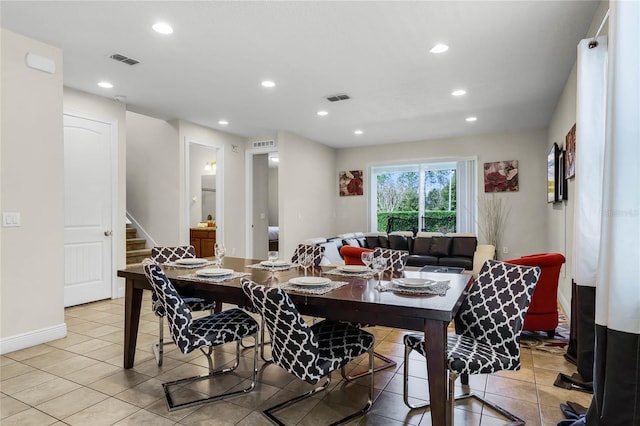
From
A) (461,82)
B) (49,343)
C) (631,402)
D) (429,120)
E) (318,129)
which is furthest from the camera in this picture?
(318,129)

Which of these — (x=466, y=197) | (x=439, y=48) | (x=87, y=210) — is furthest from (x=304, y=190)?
(x=439, y=48)

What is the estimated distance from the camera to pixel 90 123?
14.6 feet

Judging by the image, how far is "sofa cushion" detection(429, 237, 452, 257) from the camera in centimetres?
618

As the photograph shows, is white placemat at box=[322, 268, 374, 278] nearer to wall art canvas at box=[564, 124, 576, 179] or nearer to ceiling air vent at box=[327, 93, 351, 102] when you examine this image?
wall art canvas at box=[564, 124, 576, 179]

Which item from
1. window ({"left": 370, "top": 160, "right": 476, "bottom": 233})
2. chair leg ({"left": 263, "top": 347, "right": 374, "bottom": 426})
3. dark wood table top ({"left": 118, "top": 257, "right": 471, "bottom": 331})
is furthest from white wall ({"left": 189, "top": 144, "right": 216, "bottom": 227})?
chair leg ({"left": 263, "top": 347, "right": 374, "bottom": 426})

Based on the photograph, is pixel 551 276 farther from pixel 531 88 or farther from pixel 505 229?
pixel 505 229

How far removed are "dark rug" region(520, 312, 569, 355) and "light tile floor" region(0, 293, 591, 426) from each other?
0.12 meters

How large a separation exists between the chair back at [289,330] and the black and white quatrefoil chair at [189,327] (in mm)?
520

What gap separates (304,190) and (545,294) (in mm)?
4529

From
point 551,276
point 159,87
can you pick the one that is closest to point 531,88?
point 551,276

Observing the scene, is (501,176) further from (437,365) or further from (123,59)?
(123,59)

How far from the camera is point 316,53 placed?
3281 mm

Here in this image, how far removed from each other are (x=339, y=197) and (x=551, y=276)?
5.37m

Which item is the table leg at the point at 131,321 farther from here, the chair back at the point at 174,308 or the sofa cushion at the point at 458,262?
the sofa cushion at the point at 458,262
